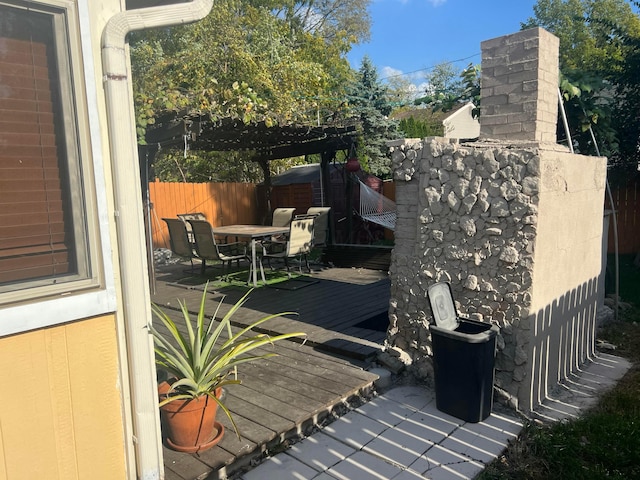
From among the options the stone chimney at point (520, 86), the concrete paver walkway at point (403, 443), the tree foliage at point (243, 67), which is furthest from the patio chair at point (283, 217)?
Answer: the concrete paver walkway at point (403, 443)

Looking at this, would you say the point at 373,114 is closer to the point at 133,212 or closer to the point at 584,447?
the point at 584,447

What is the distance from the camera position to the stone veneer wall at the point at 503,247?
2723mm

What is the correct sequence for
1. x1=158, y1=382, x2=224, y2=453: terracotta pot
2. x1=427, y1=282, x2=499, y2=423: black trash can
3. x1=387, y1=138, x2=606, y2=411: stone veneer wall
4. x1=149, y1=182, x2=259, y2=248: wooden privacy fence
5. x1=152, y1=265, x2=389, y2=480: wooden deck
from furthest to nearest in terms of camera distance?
1. x1=149, y1=182, x2=259, y2=248: wooden privacy fence
2. x1=387, y1=138, x2=606, y2=411: stone veneer wall
3. x1=427, y1=282, x2=499, y2=423: black trash can
4. x1=152, y1=265, x2=389, y2=480: wooden deck
5. x1=158, y1=382, x2=224, y2=453: terracotta pot

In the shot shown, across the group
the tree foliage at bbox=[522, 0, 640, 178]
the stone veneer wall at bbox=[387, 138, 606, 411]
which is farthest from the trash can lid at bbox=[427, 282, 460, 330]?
the tree foliage at bbox=[522, 0, 640, 178]

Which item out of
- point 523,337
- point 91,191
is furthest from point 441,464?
point 91,191

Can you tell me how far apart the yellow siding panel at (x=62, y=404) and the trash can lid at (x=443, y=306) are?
1852 millimetres

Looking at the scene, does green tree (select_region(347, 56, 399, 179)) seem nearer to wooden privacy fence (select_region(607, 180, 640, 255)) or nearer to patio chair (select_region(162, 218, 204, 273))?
wooden privacy fence (select_region(607, 180, 640, 255))

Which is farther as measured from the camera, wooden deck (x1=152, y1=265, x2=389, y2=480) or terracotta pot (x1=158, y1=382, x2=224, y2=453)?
wooden deck (x1=152, y1=265, x2=389, y2=480)

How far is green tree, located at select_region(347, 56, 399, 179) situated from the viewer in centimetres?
1189

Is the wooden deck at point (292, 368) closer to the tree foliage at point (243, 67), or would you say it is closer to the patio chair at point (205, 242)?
the patio chair at point (205, 242)

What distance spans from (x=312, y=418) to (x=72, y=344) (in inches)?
57.1

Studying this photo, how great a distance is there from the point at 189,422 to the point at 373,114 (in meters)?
11.0

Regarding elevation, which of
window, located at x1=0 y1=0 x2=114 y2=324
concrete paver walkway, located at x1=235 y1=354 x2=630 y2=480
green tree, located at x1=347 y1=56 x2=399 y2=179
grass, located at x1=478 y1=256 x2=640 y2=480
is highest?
green tree, located at x1=347 y1=56 x2=399 y2=179

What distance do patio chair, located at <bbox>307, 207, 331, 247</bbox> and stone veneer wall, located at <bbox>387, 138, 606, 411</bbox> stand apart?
3.42 m
